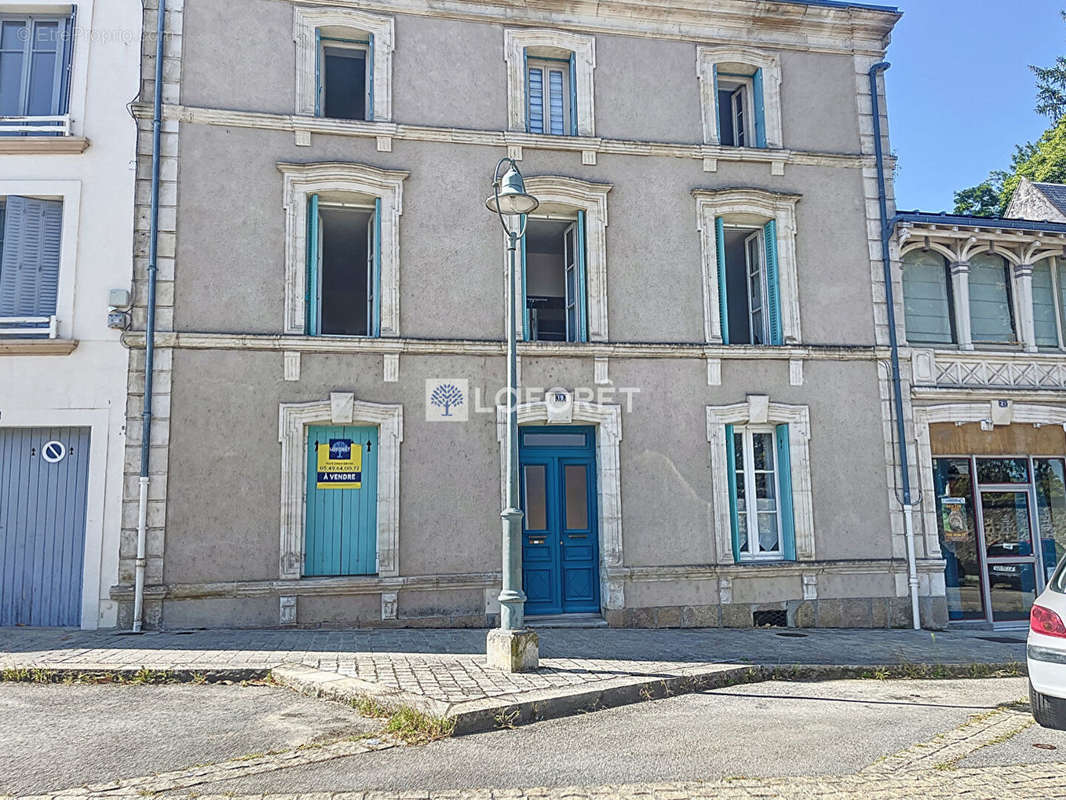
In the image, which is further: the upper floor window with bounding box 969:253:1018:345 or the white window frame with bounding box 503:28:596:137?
the upper floor window with bounding box 969:253:1018:345

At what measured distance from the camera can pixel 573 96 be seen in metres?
12.3

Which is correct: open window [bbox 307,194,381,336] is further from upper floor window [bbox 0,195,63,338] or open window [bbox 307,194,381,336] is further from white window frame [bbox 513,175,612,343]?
upper floor window [bbox 0,195,63,338]

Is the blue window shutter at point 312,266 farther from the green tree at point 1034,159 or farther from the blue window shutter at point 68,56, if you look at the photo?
the green tree at point 1034,159

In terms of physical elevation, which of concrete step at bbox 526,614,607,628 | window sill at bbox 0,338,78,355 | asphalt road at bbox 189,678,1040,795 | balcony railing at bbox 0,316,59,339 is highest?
balcony railing at bbox 0,316,59,339

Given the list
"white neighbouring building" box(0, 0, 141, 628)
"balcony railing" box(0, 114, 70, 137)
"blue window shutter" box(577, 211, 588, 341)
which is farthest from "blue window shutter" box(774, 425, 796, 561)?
"balcony railing" box(0, 114, 70, 137)

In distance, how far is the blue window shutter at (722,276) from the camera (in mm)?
12164

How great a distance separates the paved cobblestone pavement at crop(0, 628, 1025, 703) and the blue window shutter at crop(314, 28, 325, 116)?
7.02 metres

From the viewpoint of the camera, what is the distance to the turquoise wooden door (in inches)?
419

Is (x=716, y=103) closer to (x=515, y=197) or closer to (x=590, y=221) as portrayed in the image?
(x=590, y=221)

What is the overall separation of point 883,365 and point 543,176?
5850 millimetres

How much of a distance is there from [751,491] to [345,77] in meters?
8.45

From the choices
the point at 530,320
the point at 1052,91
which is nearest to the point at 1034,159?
the point at 1052,91

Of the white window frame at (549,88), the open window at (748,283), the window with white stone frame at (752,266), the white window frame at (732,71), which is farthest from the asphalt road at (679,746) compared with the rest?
the white window frame at (732,71)

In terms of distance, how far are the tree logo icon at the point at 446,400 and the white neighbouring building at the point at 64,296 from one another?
3.79 meters
